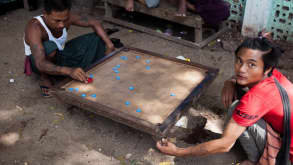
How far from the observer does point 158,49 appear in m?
4.42

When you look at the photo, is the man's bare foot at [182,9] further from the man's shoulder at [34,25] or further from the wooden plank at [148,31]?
the man's shoulder at [34,25]

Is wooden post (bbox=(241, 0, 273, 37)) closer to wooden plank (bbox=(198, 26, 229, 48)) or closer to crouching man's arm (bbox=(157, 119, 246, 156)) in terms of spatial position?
wooden plank (bbox=(198, 26, 229, 48))

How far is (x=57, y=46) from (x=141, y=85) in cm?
108

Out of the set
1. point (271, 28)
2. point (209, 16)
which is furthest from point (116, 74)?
point (271, 28)

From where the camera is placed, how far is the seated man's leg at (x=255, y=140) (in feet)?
7.07

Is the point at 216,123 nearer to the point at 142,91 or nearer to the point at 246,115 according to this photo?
the point at 142,91

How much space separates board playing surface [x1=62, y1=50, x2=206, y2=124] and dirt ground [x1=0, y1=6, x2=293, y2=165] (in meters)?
0.39

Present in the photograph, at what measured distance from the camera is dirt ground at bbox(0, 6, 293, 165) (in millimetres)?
2600

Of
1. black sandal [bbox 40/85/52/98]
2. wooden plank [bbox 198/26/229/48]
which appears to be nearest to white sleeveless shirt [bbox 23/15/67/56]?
black sandal [bbox 40/85/52/98]

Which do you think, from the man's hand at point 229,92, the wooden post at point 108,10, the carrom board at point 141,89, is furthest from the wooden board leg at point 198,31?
the man's hand at point 229,92

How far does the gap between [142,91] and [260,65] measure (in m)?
1.16

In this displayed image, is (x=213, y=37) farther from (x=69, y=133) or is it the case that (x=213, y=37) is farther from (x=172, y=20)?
(x=69, y=133)

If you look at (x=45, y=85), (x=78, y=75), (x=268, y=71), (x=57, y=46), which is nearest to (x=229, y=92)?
(x=268, y=71)

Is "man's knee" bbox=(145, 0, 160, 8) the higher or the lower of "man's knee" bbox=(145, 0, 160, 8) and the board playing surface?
the higher
